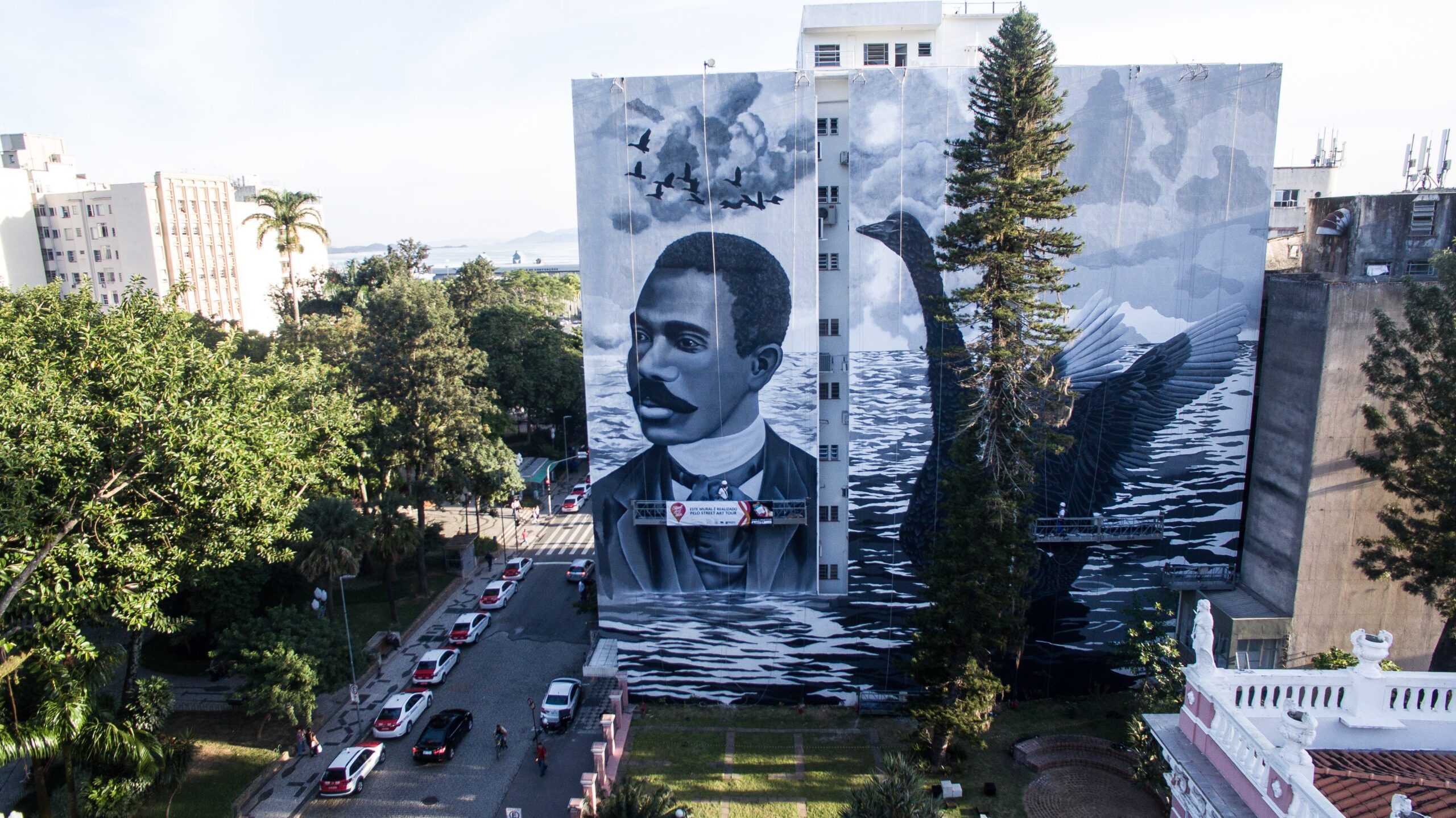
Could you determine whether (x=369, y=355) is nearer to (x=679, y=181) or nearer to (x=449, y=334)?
(x=449, y=334)

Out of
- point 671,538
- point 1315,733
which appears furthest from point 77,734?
point 1315,733

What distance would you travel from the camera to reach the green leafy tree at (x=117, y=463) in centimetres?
1547

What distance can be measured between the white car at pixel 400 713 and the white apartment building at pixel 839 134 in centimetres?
1354

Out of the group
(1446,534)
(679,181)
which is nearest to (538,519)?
(679,181)

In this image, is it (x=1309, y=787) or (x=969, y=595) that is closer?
(x=1309, y=787)

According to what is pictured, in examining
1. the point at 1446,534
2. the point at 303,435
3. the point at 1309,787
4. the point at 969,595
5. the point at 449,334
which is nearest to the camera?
the point at 1309,787

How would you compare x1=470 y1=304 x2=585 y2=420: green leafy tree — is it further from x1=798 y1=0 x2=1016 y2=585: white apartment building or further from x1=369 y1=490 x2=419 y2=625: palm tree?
x1=798 y1=0 x2=1016 y2=585: white apartment building

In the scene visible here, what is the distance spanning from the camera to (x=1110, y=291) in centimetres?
2367

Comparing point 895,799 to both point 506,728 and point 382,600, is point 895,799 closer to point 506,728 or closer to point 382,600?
point 506,728

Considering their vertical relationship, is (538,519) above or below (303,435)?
below

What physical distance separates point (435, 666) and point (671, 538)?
33.0 ft

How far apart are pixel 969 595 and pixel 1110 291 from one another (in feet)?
33.5

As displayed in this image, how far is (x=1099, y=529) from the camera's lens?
24828 mm

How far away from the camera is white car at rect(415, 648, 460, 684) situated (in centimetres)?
2762
